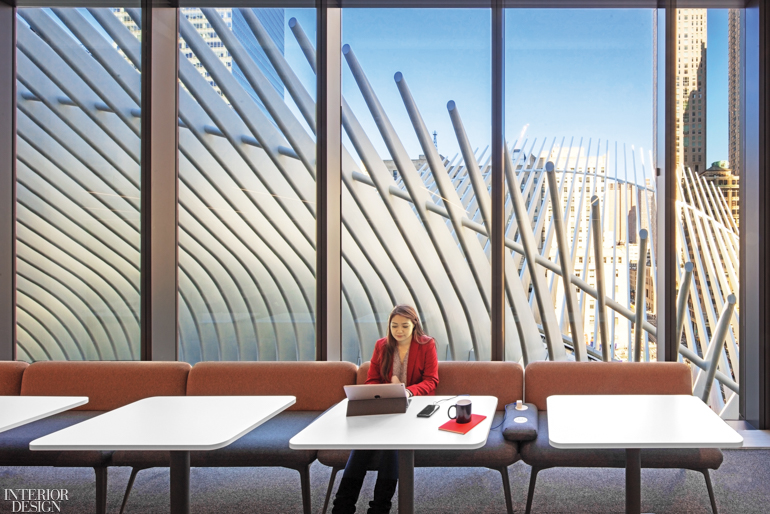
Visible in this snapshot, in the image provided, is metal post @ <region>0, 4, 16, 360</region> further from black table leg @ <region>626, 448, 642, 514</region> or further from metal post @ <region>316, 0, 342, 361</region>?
black table leg @ <region>626, 448, 642, 514</region>

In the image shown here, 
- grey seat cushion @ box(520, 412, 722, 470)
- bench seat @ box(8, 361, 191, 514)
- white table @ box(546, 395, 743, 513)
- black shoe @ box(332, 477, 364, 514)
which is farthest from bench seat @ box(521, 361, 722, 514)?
bench seat @ box(8, 361, 191, 514)

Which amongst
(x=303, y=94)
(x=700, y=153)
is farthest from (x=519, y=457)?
(x=303, y=94)

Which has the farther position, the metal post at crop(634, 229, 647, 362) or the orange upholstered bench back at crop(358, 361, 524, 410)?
the metal post at crop(634, 229, 647, 362)

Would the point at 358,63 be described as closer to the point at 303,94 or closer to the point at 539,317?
the point at 303,94

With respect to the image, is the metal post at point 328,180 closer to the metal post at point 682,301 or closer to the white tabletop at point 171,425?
the white tabletop at point 171,425

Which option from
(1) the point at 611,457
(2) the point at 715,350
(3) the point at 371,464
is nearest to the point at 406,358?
(3) the point at 371,464

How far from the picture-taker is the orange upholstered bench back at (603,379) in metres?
3.18

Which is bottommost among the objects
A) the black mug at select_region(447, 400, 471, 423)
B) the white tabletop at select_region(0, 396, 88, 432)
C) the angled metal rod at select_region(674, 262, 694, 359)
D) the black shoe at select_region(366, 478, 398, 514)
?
the black shoe at select_region(366, 478, 398, 514)

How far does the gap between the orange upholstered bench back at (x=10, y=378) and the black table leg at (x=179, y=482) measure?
82.3 inches

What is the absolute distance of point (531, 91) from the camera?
12.7ft

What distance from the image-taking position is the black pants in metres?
2.54

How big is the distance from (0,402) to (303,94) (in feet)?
9.58

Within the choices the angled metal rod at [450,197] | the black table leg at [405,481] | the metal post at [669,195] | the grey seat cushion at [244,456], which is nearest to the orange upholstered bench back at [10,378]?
the grey seat cushion at [244,456]

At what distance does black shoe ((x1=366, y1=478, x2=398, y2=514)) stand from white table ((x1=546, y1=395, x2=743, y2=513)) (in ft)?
3.03
